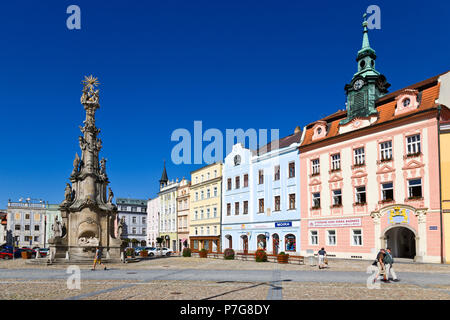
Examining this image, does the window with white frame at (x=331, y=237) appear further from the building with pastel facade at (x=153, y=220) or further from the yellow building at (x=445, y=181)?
the building with pastel facade at (x=153, y=220)

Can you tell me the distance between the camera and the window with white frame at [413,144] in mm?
30294

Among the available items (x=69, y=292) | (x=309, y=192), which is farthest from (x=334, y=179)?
(x=69, y=292)

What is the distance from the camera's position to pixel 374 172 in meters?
33.1

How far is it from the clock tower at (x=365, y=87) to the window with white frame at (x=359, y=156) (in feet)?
9.71

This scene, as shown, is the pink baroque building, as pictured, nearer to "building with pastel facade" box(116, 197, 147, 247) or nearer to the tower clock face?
the tower clock face

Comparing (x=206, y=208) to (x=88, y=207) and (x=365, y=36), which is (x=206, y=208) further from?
(x=365, y=36)

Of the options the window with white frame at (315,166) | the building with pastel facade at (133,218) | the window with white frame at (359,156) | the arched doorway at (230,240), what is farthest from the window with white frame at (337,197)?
the building with pastel facade at (133,218)

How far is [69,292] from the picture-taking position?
45.8 ft

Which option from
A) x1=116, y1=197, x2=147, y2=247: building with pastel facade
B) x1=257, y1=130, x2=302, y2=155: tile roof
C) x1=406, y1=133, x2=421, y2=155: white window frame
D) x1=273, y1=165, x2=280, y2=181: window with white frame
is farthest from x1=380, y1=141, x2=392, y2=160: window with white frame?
x1=116, y1=197, x2=147, y2=247: building with pastel facade

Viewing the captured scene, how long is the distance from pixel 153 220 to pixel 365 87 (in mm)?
56069

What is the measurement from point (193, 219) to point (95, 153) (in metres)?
31.5

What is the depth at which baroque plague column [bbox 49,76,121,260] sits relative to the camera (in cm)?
3053
